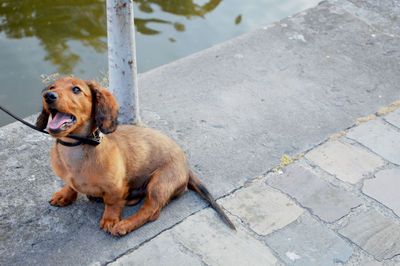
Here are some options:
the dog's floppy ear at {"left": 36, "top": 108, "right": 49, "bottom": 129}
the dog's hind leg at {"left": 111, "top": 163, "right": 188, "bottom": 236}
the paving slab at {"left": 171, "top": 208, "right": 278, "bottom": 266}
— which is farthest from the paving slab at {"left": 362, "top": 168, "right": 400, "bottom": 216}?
the dog's floppy ear at {"left": 36, "top": 108, "right": 49, "bottom": 129}

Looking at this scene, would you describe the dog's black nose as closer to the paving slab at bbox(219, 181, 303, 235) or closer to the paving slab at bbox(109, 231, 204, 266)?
the paving slab at bbox(109, 231, 204, 266)

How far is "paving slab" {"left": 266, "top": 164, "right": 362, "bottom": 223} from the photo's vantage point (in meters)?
3.20

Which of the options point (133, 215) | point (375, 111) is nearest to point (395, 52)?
point (375, 111)

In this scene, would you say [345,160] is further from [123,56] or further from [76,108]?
[76,108]

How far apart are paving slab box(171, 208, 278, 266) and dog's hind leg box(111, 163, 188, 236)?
0.20 m

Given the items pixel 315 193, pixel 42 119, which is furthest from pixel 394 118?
pixel 42 119

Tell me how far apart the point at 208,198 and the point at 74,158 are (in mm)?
1017

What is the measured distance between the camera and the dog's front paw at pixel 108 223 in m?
2.85

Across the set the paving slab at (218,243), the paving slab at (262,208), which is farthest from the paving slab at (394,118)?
the paving slab at (218,243)

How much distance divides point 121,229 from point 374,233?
1790 millimetres

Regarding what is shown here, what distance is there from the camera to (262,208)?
3.18 metres

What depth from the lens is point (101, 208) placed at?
306cm

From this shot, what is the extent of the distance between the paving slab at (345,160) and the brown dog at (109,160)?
113 centimetres

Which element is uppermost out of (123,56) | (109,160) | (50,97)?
(50,97)
